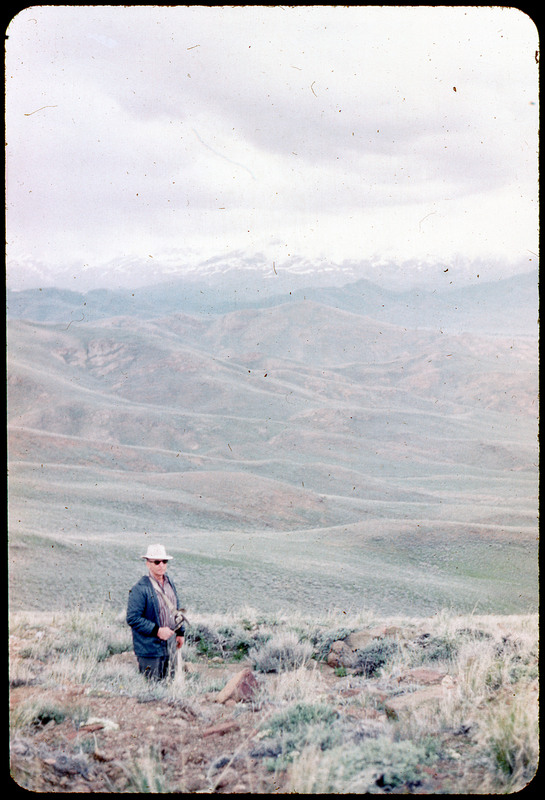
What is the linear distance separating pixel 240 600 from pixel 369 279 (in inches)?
148

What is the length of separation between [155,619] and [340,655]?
5.36 ft

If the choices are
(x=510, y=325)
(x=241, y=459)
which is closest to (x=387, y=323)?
(x=510, y=325)

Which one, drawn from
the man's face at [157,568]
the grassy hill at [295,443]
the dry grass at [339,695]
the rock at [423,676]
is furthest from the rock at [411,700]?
the grassy hill at [295,443]

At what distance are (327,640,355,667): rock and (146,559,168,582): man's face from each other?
5.36ft

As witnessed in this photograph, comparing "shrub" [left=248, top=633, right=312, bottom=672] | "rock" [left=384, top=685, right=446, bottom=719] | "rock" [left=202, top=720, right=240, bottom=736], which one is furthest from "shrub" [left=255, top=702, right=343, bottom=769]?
"shrub" [left=248, top=633, right=312, bottom=672]

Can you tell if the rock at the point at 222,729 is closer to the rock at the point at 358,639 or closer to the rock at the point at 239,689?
the rock at the point at 239,689

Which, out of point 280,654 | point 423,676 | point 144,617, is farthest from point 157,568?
point 423,676

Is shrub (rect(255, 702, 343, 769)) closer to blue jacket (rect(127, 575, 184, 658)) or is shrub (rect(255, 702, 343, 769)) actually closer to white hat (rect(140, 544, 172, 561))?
blue jacket (rect(127, 575, 184, 658))

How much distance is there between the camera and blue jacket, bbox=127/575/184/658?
15.9 feet

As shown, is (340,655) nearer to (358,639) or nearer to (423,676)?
(358,639)

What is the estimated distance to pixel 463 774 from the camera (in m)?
3.90

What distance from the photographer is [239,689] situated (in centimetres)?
478

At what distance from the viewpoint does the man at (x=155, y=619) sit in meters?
4.84

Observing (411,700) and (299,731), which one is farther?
(411,700)
